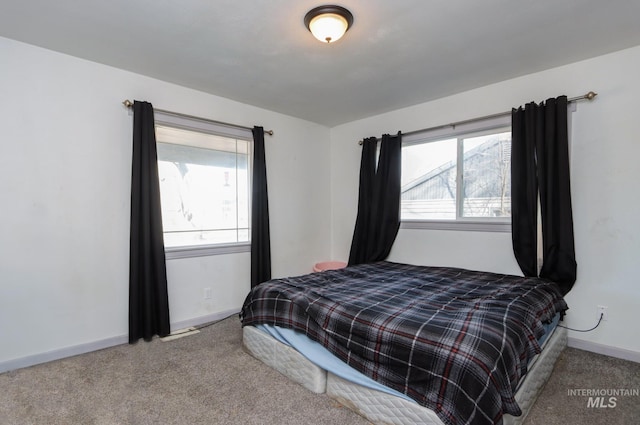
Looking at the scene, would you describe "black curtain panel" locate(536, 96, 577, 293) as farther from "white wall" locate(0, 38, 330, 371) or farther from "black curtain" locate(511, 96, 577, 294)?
"white wall" locate(0, 38, 330, 371)

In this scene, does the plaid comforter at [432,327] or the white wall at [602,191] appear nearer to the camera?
the plaid comforter at [432,327]

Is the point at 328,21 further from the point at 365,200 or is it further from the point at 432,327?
the point at 365,200

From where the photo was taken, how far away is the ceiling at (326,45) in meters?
1.80

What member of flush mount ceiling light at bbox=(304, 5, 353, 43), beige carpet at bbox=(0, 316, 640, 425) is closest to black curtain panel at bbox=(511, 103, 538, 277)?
beige carpet at bbox=(0, 316, 640, 425)

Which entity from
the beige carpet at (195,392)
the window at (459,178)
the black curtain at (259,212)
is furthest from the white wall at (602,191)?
the black curtain at (259,212)

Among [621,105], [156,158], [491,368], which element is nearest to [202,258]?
[156,158]

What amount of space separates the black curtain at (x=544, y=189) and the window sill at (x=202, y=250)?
2691 millimetres

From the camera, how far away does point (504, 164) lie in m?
2.88

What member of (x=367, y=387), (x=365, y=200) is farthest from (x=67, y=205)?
(x=365, y=200)

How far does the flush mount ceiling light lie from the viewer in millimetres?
1780

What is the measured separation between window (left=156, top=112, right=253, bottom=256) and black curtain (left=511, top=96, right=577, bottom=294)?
268cm

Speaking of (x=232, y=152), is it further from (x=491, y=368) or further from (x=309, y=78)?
(x=491, y=368)

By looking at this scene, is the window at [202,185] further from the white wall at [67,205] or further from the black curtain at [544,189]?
the black curtain at [544,189]

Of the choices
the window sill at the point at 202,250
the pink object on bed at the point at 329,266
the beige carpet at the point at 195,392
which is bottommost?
the beige carpet at the point at 195,392
